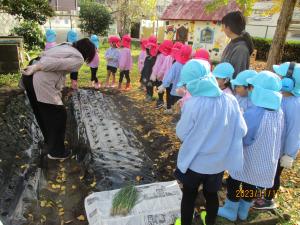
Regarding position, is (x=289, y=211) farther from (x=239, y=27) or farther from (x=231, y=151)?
(x=239, y=27)

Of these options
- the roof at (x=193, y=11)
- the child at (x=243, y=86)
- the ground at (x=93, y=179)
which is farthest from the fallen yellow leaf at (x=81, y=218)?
the roof at (x=193, y=11)

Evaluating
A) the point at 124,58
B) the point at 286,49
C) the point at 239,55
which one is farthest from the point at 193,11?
the point at 239,55

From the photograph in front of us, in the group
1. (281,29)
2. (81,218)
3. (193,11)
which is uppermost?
(193,11)

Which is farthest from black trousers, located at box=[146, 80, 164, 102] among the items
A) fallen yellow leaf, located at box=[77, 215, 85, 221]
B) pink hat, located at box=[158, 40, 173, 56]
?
fallen yellow leaf, located at box=[77, 215, 85, 221]

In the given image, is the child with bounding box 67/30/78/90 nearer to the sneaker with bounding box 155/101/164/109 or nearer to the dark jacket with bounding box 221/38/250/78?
the sneaker with bounding box 155/101/164/109

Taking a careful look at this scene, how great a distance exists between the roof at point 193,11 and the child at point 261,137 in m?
12.6

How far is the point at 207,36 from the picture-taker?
1514 cm

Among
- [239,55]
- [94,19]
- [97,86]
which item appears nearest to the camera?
[239,55]

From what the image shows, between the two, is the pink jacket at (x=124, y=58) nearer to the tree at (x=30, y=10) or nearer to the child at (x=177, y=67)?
the child at (x=177, y=67)

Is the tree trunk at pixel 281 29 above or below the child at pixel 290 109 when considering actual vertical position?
above

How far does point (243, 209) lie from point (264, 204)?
420 mm

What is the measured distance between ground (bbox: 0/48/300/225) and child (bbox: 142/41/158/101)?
1111 millimetres

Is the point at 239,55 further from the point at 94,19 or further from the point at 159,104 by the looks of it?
the point at 94,19

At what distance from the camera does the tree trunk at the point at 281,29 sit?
5.25m
